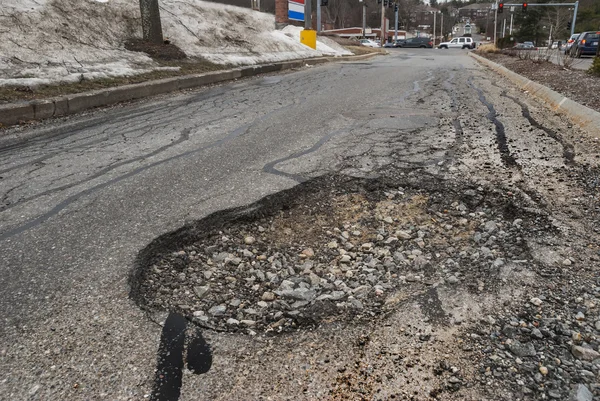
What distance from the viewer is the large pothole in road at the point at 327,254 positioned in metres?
2.22

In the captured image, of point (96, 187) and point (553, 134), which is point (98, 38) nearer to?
point (96, 187)

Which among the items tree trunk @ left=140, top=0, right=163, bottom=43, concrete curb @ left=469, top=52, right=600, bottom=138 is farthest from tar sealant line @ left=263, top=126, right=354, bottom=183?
tree trunk @ left=140, top=0, right=163, bottom=43

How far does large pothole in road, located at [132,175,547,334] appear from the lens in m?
2.22

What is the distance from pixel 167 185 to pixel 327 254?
180 centimetres

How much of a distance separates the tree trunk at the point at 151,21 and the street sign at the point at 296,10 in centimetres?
1282

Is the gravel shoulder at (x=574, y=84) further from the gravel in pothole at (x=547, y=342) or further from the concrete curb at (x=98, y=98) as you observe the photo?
the concrete curb at (x=98, y=98)

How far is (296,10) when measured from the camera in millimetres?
24156

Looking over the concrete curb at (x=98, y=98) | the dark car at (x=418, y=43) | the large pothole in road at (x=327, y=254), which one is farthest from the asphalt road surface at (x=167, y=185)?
the dark car at (x=418, y=43)

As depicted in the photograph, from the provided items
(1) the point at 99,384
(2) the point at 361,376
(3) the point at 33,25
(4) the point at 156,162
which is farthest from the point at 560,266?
(3) the point at 33,25

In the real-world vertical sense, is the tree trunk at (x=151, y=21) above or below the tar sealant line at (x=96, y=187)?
above

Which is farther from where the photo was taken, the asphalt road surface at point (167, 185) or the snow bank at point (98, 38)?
the snow bank at point (98, 38)

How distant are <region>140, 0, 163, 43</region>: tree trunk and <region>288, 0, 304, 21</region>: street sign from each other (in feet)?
42.1

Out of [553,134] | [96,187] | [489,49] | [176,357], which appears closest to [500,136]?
[553,134]

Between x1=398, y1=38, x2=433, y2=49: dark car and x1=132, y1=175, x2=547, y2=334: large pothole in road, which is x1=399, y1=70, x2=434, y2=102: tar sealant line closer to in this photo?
x1=132, y1=175, x2=547, y2=334: large pothole in road
